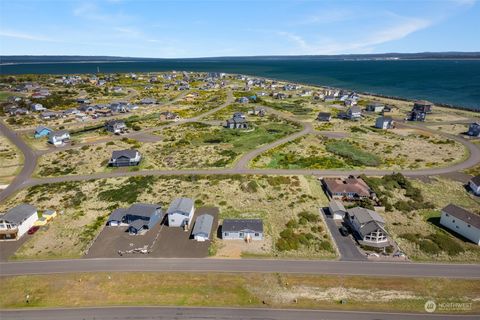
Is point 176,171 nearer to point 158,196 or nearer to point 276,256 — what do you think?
point 158,196

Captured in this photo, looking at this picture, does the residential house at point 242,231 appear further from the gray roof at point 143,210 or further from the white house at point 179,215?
the gray roof at point 143,210

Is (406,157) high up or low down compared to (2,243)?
up

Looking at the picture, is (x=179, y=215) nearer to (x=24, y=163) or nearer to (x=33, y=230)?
(x=33, y=230)

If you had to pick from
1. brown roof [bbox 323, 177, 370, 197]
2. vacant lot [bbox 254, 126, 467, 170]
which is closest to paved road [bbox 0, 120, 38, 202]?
vacant lot [bbox 254, 126, 467, 170]

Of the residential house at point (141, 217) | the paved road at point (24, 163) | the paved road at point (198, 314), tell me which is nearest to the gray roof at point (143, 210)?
the residential house at point (141, 217)

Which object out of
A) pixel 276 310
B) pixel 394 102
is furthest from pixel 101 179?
A: pixel 394 102

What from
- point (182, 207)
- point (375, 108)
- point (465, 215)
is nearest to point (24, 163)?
point (182, 207)
